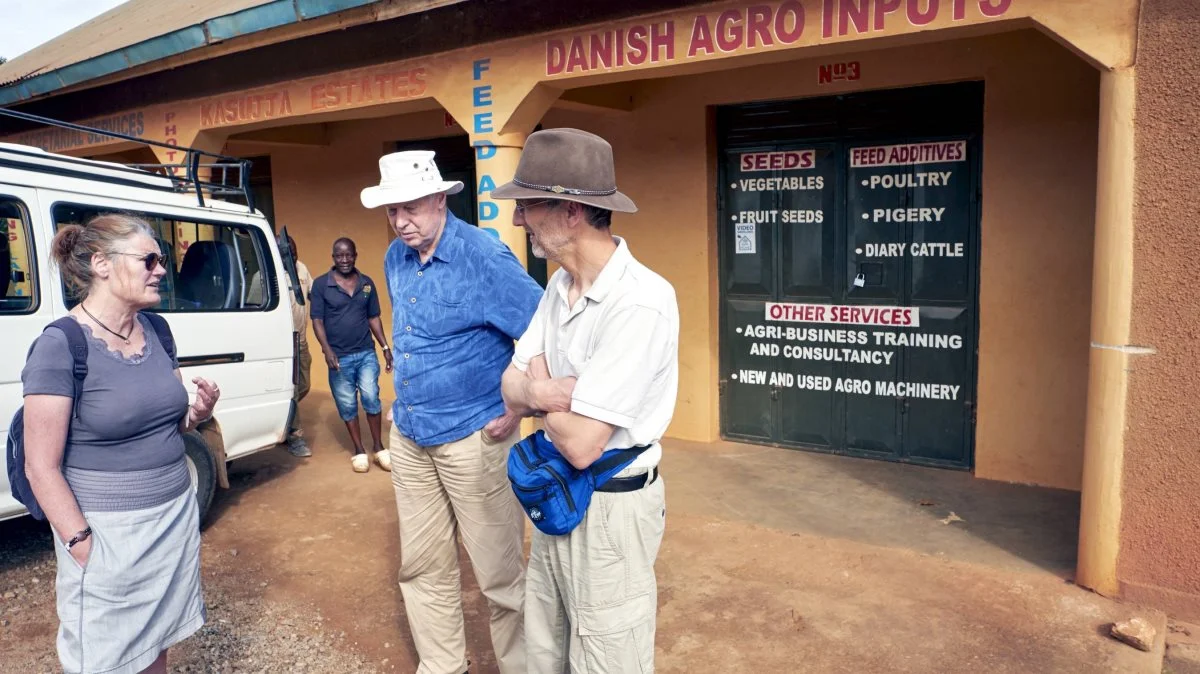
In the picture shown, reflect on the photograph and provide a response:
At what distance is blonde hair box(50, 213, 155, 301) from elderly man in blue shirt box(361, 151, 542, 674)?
0.80 m

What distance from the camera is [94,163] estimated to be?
4.91 metres

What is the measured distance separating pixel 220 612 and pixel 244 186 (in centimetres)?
271

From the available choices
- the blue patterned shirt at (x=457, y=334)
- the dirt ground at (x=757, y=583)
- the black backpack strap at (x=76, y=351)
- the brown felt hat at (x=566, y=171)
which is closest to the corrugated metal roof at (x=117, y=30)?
the dirt ground at (x=757, y=583)

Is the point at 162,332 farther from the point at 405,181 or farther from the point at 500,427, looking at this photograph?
the point at 500,427

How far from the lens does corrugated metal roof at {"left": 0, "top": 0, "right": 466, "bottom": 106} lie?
18.5ft

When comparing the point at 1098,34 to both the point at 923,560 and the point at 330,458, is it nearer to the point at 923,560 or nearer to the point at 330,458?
the point at 923,560

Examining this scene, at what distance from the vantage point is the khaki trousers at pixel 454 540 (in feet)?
10.2

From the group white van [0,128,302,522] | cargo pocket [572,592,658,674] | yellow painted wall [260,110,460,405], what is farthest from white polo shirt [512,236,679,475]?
yellow painted wall [260,110,460,405]

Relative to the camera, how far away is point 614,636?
6.98 ft

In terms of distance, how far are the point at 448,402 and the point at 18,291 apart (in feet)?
8.25

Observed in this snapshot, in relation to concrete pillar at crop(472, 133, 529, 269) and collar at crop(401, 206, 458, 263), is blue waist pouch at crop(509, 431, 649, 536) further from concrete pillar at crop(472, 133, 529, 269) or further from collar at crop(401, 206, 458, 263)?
concrete pillar at crop(472, 133, 529, 269)

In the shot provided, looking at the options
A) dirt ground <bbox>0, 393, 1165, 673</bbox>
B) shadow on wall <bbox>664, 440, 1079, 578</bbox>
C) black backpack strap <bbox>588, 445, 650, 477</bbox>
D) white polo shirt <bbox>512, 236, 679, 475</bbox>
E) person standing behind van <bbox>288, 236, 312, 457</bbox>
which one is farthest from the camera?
person standing behind van <bbox>288, 236, 312, 457</bbox>

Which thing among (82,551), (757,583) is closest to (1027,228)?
(757,583)

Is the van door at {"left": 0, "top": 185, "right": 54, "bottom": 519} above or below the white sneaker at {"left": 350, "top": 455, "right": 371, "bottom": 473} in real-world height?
above
